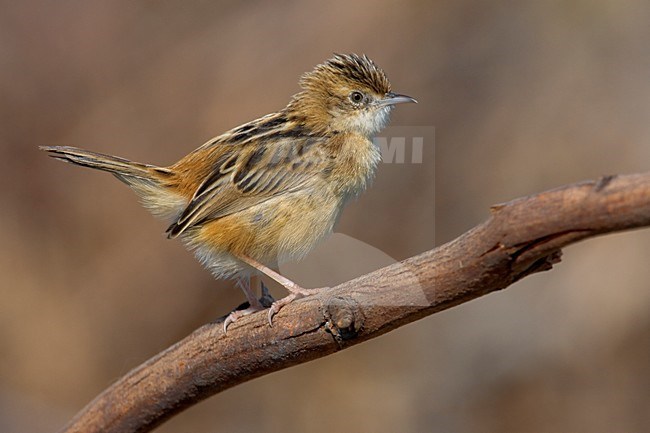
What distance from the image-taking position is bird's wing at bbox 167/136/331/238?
503 centimetres

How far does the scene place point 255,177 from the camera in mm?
5070

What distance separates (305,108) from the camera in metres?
5.38

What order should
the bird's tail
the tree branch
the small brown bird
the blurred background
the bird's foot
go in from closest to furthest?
the tree branch → the bird's foot → the small brown bird → the bird's tail → the blurred background

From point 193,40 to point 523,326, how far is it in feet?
17.6

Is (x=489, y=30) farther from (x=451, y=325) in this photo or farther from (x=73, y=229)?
(x=73, y=229)

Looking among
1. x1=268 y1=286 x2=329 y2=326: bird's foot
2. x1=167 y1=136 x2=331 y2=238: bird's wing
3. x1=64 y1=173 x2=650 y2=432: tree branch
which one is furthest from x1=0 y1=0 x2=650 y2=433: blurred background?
x1=64 y1=173 x2=650 y2=432: tree branch

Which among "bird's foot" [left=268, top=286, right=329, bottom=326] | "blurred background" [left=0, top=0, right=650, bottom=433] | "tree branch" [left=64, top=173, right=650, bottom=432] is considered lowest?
"tree branch" [left=64, top=173, right=650, bottom=432]

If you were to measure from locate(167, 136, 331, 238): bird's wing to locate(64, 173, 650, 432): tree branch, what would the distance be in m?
0.66

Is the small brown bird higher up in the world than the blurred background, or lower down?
lower down

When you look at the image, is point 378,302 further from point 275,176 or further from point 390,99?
point 390,99

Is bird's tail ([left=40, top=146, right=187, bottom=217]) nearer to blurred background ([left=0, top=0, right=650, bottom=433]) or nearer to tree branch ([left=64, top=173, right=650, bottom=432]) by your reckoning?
tree branch ([left=64, top=173, right=650, bottom=432])

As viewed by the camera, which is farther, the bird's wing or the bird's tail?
the bird's tail

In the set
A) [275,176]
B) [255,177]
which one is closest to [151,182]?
[255,177]

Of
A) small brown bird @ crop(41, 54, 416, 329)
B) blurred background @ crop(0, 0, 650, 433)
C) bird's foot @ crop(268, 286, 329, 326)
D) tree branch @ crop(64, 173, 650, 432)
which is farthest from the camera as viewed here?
blurred background @ crop(0, 0, 650, 433)
